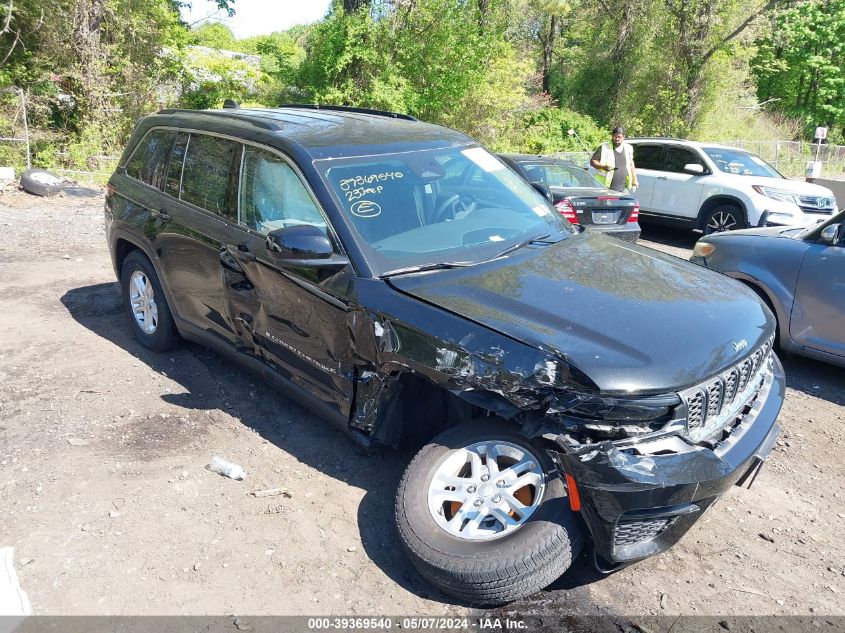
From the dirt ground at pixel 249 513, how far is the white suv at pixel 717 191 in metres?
5.94

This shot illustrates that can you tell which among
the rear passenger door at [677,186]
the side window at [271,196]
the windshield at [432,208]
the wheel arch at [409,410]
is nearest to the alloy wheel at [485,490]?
the wheel arch at [409,410]

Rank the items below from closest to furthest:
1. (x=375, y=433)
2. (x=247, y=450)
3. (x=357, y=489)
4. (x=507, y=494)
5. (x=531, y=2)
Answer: (x=507, y=494) → (x=375, y=433) → (x=357, y=489) → (x=247, y=450) → (x=531, y=2)

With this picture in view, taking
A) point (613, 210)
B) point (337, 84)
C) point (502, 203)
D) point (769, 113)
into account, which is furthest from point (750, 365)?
point (769, 113)

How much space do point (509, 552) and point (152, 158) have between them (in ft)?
13.5

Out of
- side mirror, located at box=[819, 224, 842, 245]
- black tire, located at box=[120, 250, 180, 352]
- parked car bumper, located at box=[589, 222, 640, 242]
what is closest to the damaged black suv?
black tire, located at box=[120, 250, 180, 352]

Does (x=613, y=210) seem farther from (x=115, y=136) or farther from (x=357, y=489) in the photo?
(x=115, y=136)

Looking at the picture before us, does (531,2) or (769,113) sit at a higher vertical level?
(531,2)

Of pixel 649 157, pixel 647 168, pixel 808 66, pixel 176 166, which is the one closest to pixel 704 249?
pixel 176 166

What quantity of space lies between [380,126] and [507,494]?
261cm

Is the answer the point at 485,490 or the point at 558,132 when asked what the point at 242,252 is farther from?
the point at 558,132

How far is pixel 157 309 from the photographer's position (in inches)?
219

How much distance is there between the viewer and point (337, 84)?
15.8m

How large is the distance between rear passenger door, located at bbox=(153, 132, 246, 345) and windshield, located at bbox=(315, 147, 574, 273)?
0.94 meters

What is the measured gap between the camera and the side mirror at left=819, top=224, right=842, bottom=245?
18.3 ft
